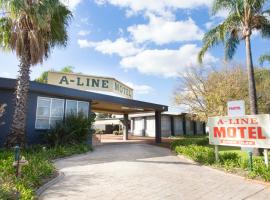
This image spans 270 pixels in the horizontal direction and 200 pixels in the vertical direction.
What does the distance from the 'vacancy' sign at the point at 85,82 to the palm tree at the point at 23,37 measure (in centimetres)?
382

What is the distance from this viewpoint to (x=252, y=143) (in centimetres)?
957

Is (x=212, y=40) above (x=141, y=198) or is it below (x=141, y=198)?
above

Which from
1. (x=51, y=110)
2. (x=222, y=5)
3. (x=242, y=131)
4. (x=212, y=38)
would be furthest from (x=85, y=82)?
(x=242, y=131)

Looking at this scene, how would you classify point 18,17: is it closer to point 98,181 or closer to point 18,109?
point 18,109

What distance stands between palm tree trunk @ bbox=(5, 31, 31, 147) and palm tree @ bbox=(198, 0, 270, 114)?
11.3m

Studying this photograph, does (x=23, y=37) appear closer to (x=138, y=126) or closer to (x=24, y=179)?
(x=24, y=179)

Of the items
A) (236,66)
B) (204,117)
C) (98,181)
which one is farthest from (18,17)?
(236,66)

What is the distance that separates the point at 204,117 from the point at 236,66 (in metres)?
5.78

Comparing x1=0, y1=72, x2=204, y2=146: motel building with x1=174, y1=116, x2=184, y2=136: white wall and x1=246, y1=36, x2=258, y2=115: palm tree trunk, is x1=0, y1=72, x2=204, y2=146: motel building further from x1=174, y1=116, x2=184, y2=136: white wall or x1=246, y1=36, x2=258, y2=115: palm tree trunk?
x1=174, y1=116, x2=184, y2=136: white wall

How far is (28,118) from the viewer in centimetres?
1394

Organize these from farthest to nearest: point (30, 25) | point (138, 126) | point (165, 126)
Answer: point (138, 126) < point (165, 126) < point (30, 25)

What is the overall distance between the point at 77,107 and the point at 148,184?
10.4 metres

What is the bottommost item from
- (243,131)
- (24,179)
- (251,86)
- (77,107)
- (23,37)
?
(24,179)

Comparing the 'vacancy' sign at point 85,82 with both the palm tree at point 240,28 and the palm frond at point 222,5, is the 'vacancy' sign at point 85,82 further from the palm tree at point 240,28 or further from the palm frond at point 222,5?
the palm frond at point 222,5
